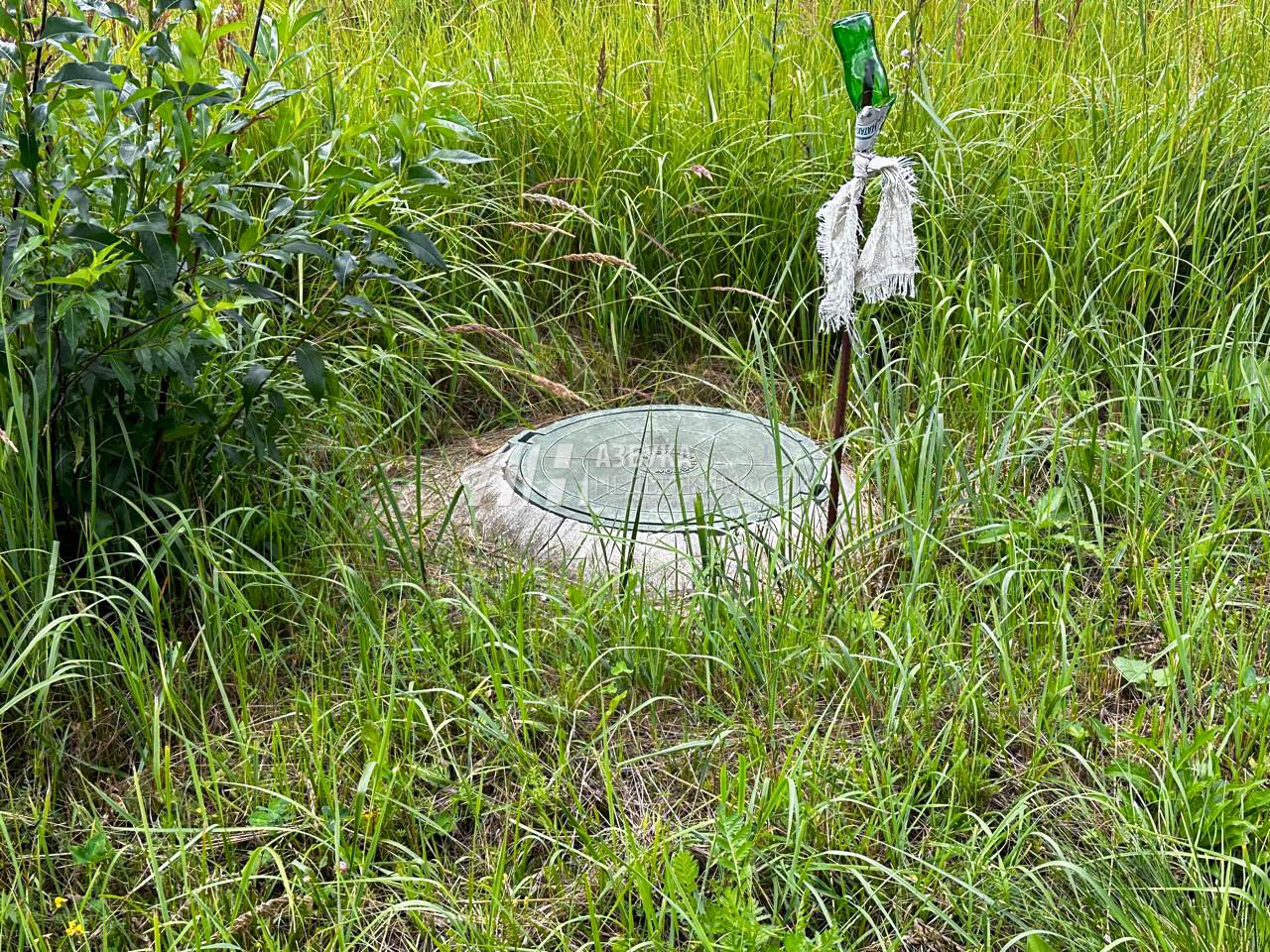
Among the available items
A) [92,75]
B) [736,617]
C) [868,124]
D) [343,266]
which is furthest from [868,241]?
[92,75]

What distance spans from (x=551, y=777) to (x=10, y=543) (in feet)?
3.20

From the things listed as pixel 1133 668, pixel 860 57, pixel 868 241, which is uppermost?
pixel 860 57

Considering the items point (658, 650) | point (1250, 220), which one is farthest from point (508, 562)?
point (1250, 220)

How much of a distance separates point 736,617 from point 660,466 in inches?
23.3

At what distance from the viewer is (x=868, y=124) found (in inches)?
83.1

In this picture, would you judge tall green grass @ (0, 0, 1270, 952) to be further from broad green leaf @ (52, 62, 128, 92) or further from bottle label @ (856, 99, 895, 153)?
bottle label @ (856, 99, 895, 153)

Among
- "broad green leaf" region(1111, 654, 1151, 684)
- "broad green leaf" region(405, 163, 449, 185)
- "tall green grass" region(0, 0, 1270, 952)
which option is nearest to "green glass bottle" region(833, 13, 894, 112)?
"tall green grass" region(0, 0, 1270, 952)

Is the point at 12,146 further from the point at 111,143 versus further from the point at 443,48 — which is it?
the point at 443,48

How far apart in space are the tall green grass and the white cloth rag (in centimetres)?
28

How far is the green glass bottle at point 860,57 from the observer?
81.2 inches

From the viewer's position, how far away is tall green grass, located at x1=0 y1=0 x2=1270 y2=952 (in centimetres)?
184

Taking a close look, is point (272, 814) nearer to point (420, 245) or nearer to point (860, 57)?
point (420, 245)

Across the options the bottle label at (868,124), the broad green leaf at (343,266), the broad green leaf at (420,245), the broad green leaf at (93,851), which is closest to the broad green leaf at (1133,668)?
the bottle label at (868,124)

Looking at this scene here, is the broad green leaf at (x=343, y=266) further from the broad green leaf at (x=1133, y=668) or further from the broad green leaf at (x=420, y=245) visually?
the broad green leaf at (x=1133, y=668)
